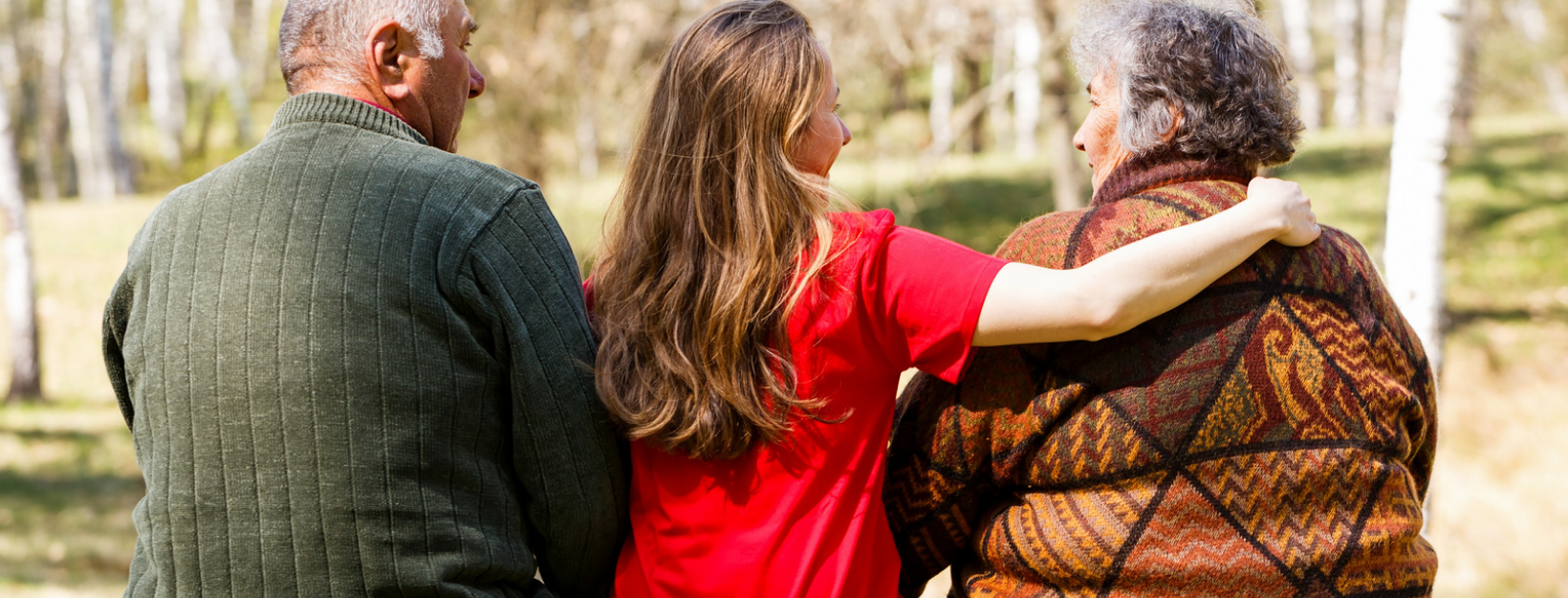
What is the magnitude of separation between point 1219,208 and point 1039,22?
248 inches

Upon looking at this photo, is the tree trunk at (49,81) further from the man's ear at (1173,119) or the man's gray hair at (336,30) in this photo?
the man's ear at (1173,119)

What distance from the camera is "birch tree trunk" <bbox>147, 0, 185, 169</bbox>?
83.6ft

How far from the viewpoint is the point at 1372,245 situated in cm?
1020

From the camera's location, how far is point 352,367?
5.37ft

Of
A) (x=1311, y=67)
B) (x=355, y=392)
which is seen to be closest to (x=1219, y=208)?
(x=355, y=392)

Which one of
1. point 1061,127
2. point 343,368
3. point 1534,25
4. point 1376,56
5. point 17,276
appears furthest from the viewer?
point 1376,56

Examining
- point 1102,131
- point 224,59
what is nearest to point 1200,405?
point 1102,131

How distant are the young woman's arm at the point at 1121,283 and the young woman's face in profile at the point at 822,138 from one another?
365 mm

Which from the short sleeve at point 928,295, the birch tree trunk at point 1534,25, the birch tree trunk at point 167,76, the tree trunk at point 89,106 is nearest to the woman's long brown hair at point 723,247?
the short sleeve at point 928,295

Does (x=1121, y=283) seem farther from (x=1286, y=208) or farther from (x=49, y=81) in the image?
(x=49, y=81)

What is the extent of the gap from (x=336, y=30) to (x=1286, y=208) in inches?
60.8

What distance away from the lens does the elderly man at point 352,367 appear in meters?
1.64

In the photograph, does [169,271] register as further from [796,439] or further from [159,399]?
[796,439]

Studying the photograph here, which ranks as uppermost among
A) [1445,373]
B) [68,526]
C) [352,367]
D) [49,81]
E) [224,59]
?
[352,367]
